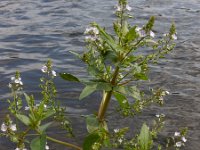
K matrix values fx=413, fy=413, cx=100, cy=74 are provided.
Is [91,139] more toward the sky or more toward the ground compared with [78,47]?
more toward the sky

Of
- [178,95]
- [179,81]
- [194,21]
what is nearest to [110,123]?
[178,95]

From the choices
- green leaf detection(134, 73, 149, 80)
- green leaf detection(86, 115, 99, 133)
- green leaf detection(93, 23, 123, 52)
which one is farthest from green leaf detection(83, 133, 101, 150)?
green leaf detection(93, 23, 123, 52)

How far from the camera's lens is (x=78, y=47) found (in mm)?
7539

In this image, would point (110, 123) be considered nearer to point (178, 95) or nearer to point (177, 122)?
point (177, 122)

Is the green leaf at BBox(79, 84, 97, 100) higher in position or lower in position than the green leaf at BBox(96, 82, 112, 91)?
lower

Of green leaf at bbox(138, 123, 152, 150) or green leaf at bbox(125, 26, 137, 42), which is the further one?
green leaf at bbox(138, 123, 152, 150)

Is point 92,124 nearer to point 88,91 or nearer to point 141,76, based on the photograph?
point 88,91

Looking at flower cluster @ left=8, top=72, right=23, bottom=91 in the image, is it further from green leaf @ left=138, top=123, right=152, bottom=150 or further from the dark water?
the dark water

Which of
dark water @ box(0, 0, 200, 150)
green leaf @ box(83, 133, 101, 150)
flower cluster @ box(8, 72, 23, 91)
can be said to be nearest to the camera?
green leaf @ box(83, 133, 101, 150)

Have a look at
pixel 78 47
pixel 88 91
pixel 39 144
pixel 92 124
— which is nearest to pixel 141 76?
pixel 88 91

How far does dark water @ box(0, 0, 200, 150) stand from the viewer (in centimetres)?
546

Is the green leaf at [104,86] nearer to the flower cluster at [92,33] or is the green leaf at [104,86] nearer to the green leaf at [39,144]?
the flower cluster at [92,33]

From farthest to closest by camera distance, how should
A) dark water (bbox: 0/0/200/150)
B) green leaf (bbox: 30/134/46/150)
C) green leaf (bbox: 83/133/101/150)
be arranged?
dark water (bbox: 0/0/200/150) → green leaf (bbox: 83/133/101/150) → green leaf (bbox: 30/134/46/150)

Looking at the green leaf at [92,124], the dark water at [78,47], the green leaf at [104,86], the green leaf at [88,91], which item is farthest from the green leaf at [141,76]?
the dark water at [78,47]
